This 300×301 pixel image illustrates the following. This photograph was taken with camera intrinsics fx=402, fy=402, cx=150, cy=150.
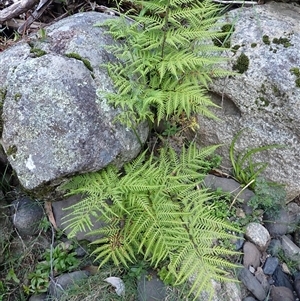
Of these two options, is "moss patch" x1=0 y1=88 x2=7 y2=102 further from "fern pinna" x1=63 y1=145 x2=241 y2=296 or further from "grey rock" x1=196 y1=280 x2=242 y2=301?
"grey rock" x1=196 y1=280 x2=242 y2=301

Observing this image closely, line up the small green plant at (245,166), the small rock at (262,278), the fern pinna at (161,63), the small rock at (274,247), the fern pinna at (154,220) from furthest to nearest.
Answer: the small green plant at (245,166) < the small rock at (274,247) < the small rock at (262,278) < the fern pinna at (161,63) < the fern pinna at (154,220)

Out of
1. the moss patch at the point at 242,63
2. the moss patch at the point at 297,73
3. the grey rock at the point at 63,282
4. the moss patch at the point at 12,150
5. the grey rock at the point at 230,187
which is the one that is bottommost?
the grey rock at the point at 63,282

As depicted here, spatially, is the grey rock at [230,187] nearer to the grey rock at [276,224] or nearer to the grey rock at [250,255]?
the grey rock at [276,224]

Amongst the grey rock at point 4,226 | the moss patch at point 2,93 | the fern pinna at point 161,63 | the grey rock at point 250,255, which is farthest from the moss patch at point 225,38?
the grey rock at point 4,226

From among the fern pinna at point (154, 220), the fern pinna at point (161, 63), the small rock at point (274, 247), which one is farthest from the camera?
the small rock at point (274, 247)

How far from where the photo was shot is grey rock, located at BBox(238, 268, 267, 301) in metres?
3.09

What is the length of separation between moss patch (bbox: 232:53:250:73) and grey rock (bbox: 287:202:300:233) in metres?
1.26

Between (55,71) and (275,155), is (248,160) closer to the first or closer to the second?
(275,155)

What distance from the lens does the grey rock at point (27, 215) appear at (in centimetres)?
333

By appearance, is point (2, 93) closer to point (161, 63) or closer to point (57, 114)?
point (57, 114)

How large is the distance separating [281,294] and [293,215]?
728mm

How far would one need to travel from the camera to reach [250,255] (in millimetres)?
3189

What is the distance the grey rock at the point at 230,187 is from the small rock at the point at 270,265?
43cm

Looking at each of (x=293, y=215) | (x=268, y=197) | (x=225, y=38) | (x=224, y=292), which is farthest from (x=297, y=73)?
(x=224, y=292)
